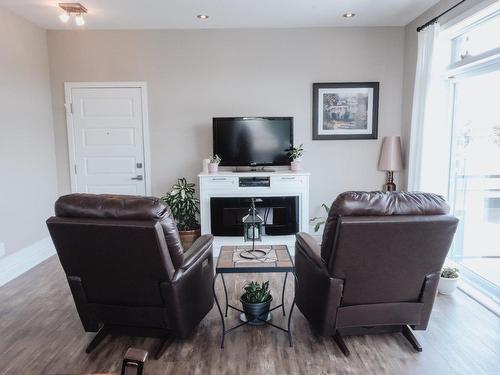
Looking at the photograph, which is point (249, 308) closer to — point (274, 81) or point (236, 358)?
point (236, 358)

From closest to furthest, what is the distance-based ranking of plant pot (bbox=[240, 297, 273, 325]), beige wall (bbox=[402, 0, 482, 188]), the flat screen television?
1. plant pot (bbox=[240, 297, 273, 325])
2. beige wall (bbox=[402, 0, 482, 188])
3. the flat screen television

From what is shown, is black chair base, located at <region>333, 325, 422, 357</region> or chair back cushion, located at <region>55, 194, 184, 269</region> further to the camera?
black chair base, located at <region>333, 325, 422, 357</region>

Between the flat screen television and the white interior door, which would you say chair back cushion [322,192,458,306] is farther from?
the white interior door

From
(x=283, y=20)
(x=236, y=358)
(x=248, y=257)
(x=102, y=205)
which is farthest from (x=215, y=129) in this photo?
(x=236, y=358)

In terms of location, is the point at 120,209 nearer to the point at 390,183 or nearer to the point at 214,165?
the point at 214,165

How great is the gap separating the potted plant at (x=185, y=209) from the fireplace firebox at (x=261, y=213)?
1.06ft

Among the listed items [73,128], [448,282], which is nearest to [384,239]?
[448,282]

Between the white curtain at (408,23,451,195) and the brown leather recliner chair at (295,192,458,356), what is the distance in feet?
6.28

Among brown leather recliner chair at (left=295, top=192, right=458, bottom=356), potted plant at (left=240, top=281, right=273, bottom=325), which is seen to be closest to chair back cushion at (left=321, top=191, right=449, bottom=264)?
brown leather recliner chair at (left=295, top=192, right=458, bottom=356)

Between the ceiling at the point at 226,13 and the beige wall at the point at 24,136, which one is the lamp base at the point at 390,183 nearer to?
the ceiling at the point at 226,13

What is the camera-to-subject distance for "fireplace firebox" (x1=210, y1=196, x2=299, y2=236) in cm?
445

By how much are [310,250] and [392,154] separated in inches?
102

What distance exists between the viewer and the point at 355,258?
2.08 m

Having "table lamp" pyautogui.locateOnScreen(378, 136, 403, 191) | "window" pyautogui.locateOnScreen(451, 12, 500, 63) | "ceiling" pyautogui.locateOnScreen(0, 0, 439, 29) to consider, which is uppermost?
"ceiling" pyautogui.locateOnScreen(0, 0, 439, 29)
